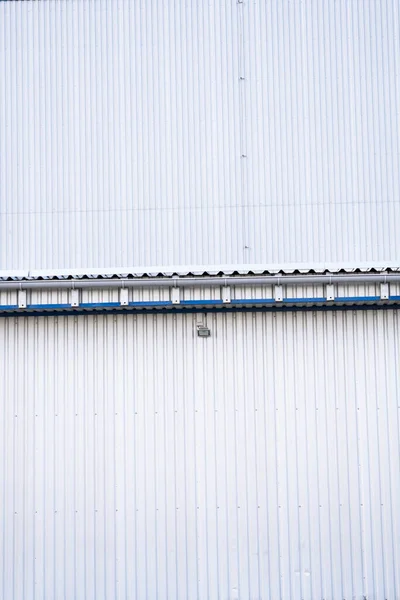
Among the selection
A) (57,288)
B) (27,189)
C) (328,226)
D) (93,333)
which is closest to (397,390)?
(328,226)

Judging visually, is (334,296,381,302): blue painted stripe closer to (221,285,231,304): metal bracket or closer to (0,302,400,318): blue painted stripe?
(0,302,400,318): blue painted stripe

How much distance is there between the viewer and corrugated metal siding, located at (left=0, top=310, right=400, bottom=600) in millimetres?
7656

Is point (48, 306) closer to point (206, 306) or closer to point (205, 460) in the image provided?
point (206, 306)

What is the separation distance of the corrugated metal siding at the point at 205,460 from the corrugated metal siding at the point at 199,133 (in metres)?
1.30

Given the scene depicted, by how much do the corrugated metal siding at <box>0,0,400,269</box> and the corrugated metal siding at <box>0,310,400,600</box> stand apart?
51.2 inches

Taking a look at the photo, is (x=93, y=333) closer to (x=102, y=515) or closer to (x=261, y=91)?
(x=102, y=515)

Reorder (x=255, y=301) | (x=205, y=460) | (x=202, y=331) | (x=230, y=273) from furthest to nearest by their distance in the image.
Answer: (x=202, y=331), (x=205, y=460), (x=255, y=301), (x=230, y=273)

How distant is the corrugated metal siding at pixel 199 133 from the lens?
8.66 m

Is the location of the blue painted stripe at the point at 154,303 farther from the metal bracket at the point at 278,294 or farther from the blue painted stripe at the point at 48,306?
the metal bracket at the point at 278,294

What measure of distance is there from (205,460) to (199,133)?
14.1ft

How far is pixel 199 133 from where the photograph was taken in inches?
346

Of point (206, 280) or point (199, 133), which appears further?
point (199, 133)

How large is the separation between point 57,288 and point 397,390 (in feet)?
13.9

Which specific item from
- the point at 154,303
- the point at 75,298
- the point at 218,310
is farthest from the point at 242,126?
the point at 75,298
